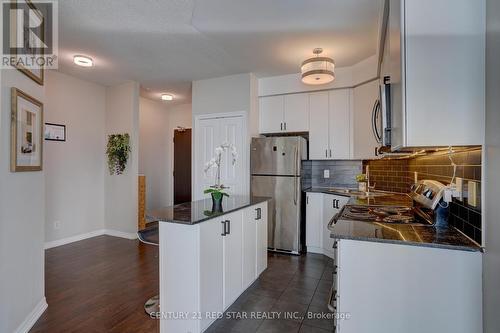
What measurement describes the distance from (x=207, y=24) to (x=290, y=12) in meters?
0.81

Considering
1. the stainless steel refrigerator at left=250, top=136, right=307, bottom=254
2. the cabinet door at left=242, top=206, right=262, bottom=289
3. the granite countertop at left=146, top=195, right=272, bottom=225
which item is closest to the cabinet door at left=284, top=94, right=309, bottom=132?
the stainless steel refrigerator at left=250, top=136, right=307, bottom=254

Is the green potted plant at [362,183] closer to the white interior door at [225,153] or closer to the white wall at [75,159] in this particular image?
the white interior door at [225,153]

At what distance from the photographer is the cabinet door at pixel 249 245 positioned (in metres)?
2.42

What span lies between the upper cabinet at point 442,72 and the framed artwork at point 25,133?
2.42 metres

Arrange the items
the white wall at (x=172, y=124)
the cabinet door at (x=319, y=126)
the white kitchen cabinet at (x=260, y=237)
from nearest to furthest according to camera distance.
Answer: the white kitchen cabinet at (x=260, y=237), the cabinet door at (x=319, y=126), the white wall at (x=172, y=124)

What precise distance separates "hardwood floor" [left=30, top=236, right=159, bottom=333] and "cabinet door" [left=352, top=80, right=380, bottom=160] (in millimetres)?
3003

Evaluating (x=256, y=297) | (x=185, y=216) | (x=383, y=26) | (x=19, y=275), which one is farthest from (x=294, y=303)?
(x=383, y=26)

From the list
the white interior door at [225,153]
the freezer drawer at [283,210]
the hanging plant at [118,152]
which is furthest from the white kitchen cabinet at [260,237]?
the hanging plant at [118,152]

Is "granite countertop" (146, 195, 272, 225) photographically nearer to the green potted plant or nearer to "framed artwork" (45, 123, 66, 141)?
the green potted plant

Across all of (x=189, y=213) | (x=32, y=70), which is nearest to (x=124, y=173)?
(x=32, y=70)

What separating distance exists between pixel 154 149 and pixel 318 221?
13.0ft

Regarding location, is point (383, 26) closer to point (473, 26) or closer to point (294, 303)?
point (473, 26)

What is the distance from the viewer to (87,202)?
14.2 feet

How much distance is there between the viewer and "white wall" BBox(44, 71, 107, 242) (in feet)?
12.6
